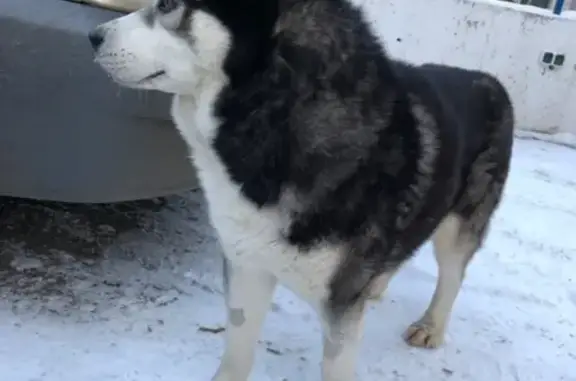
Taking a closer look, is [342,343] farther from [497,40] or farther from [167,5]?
[497,40]

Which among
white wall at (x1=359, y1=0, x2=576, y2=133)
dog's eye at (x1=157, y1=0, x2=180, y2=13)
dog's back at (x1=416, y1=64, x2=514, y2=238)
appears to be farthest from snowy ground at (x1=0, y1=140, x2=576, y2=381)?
white wall at (x1=359, y1=0, x2=576, y2=133)

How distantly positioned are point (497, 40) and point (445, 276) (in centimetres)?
221

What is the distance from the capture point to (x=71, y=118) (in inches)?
80.8

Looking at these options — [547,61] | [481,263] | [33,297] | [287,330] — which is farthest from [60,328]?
[547,61]

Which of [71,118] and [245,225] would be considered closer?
[245,225]

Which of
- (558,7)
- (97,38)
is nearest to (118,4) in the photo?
(97,38)

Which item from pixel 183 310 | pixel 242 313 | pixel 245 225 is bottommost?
pixel 183 310

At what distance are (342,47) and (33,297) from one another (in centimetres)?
127

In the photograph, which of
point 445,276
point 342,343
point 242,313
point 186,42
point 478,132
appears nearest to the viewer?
point 186,42

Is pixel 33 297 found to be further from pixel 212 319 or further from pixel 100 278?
pixel 212 319

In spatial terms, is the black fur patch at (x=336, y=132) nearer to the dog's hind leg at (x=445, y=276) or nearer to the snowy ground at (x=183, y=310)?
the dog's hind leg at (x=445, y=276)

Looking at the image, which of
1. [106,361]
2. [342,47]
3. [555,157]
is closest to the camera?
[342,47]

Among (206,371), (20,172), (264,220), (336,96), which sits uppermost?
(336,96)

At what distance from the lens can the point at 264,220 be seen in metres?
1.61
